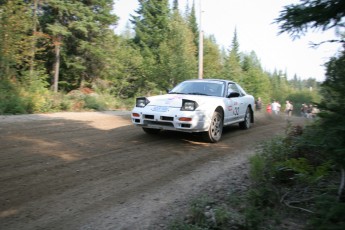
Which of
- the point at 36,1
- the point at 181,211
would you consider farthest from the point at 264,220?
the point at 36,1

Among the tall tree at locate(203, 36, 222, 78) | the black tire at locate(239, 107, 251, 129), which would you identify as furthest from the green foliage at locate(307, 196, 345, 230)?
the tall tree at locate(203, 36, 222, 78)

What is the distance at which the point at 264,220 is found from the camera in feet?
10.3

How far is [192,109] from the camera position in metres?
7.05

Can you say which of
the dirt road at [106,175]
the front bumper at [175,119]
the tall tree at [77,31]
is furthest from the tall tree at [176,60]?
the front bumper at [175,119]

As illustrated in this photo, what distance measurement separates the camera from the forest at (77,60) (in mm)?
15290

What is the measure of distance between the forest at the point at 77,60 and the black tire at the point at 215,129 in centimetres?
904

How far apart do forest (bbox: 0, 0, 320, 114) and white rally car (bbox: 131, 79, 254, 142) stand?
7.87m

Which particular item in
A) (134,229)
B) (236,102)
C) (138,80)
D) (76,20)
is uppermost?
(76,20)

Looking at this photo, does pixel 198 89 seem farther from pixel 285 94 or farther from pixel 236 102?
pixel 285 94

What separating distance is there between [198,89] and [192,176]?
12.6 ft

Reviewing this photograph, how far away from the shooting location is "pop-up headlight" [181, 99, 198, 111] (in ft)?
23.2

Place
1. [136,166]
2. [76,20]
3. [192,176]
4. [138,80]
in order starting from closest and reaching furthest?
1. [192,176]
2. [136,166]
3. [76,20]
4. [138,80]

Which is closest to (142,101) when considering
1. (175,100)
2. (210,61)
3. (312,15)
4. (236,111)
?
(175,100)

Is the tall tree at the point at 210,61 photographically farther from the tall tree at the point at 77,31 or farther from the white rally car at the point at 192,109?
the white rally car at the point at 192,109
